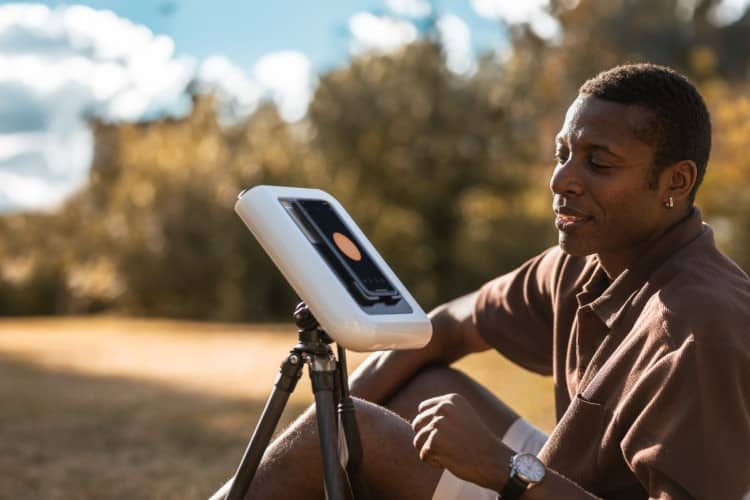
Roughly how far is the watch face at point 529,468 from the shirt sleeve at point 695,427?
156 mm

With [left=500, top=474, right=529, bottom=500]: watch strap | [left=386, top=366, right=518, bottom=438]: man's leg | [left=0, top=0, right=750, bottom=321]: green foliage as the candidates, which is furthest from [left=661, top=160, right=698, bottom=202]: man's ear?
[left=0, top=0, right=750, bottom=321]: green foliage

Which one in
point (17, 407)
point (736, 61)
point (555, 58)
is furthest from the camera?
point (736, 61)

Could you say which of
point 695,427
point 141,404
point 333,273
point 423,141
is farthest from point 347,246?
point 423,141

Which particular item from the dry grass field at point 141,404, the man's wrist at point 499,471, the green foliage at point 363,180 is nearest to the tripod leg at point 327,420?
the man's wrist at point 499,471

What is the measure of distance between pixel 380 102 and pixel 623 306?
16468mm

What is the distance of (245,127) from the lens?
19.3 metres

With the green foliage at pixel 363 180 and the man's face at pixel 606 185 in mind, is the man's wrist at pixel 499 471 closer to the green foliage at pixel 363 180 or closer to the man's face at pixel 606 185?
the man's face at pixel 606 185

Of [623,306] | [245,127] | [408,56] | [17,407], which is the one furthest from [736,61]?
[623,306]

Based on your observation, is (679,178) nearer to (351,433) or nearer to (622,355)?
(622,355)

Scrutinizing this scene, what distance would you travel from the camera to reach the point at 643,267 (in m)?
2.08

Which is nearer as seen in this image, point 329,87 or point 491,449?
point 491,449

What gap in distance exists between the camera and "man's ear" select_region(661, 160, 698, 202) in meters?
2.07

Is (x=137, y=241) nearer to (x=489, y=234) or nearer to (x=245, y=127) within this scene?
(x=245, y=127)

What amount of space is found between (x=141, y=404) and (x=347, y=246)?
5373 mm
